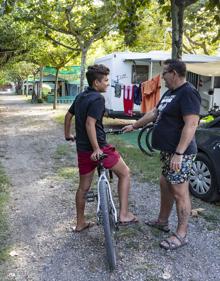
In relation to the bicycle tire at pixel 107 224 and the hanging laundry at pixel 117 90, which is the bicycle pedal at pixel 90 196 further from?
the hanging laundry at pixel 117 90

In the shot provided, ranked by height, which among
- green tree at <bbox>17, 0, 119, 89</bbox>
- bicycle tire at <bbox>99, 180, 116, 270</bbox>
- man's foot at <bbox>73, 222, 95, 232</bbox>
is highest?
green tree at <bbox>17, 0, 119, 89</bbox>

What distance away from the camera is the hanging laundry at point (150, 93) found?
13.4 m

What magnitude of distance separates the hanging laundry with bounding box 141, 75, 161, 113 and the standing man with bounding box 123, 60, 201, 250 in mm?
9133

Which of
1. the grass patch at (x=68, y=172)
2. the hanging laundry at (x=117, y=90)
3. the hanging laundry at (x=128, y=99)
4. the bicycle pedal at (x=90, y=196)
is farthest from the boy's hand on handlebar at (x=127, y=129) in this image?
the hanging laundry at (x=117, y=90)

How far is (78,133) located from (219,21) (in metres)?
5.33

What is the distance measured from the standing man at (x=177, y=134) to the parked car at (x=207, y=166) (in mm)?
1430

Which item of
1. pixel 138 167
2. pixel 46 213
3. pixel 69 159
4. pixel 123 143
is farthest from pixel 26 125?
pixel 46 213

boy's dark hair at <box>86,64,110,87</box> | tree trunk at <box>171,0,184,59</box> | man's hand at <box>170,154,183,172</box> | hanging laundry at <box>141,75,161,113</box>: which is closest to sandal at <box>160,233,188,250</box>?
man's hand at <box>170,154,183,172</box>

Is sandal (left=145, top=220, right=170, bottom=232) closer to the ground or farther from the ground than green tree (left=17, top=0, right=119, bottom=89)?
closer to the ground

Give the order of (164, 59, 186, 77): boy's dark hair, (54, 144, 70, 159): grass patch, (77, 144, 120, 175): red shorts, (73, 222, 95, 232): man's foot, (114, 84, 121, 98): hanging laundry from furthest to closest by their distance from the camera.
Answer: (114, 84, 121, 98): hanging laundry < (54, 144, 70, 159): grass patch < (73, 222, 95, 232): man's foot < (77, 144, 120, 175): red shorts < (164, 59, 186, 77): boy's dark hair

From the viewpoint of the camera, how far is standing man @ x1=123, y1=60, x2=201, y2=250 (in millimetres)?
3930

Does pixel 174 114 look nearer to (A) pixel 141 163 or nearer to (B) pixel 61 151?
(A) pixel 141 163

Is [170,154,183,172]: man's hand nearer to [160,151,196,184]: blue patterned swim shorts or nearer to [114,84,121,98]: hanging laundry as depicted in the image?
[160,151,196,184]: blue patterned swim shorts

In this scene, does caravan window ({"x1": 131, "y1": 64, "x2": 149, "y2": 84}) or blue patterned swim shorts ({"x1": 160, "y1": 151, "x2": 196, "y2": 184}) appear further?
caravan window ({"x1": 131, "y1": 64, "x2": 149, "y2": 84})
